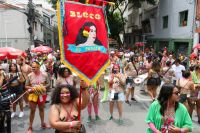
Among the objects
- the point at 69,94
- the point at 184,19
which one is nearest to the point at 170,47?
the point at 184,19

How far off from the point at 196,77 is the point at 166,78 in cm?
306

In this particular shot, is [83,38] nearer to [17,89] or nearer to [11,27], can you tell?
[17,89]

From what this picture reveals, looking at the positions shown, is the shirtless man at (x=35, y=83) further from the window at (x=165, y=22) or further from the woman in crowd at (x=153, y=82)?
the window at (x=165, y=22)

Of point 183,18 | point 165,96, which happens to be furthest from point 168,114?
point 183,18

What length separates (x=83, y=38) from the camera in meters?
3.21

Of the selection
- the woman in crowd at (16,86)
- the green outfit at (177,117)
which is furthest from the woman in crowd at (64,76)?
the green outfit at (177,117)

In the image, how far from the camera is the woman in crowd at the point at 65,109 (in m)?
3.05

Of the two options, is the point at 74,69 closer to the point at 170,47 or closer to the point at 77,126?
the point at 77,126

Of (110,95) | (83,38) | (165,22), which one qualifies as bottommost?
(110,95)

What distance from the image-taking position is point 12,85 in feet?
21.9

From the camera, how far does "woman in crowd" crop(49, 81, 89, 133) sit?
10.0 ft

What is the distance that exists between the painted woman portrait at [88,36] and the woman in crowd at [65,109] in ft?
1.79

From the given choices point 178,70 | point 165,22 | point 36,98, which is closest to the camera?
point 36,98

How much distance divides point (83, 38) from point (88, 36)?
3.8 inches
